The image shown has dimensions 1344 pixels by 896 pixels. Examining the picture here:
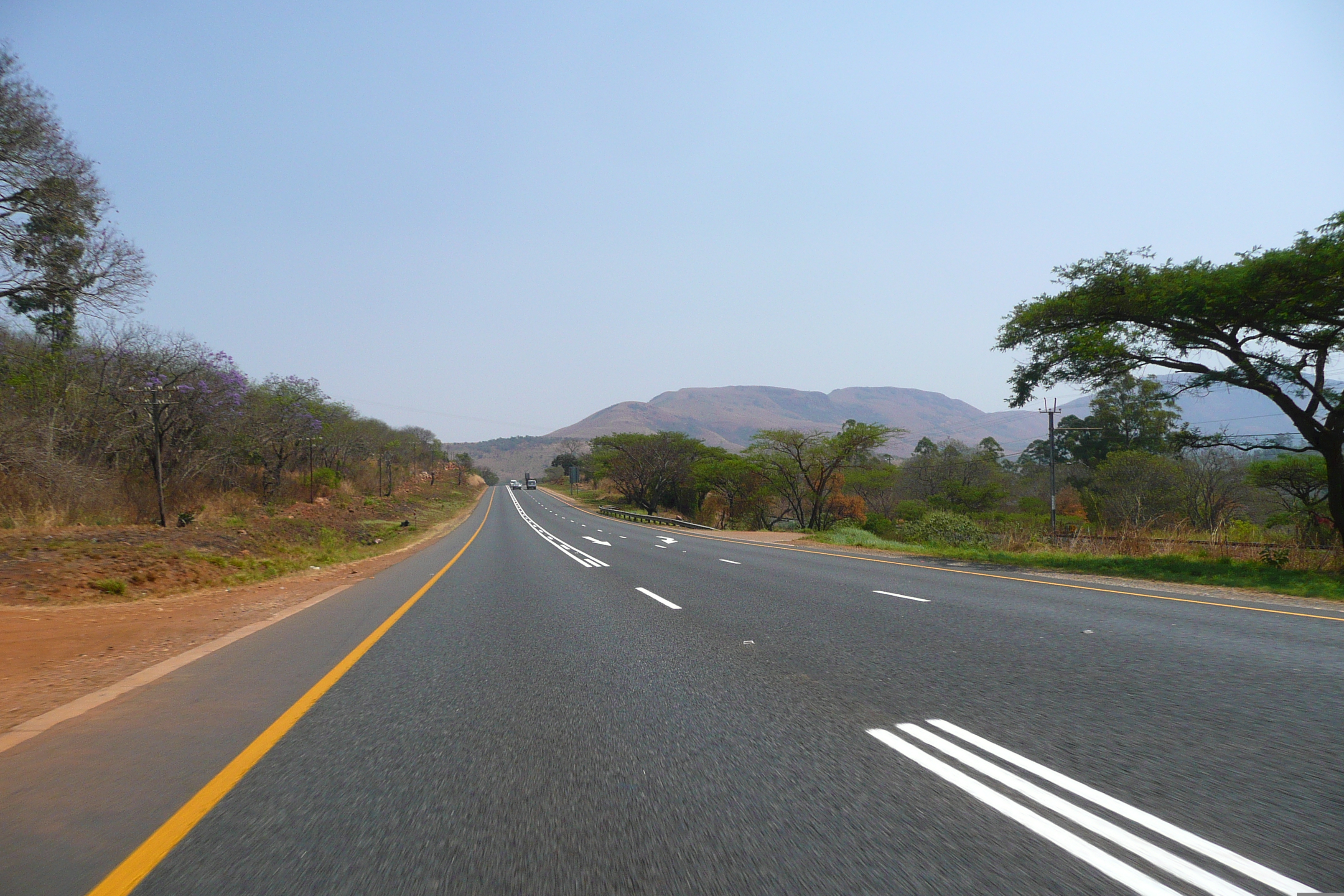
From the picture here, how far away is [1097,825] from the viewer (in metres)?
2.69

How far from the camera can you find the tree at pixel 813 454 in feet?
147

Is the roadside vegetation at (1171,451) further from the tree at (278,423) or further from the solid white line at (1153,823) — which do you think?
the tree at (278,423)

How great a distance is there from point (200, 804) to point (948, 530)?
27235mm

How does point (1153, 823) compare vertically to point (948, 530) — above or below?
below

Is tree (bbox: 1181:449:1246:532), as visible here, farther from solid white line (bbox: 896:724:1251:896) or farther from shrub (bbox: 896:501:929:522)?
solid white line (bbox: 896:724:1251:896)

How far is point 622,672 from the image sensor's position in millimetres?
5637

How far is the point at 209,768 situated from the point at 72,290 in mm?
18406

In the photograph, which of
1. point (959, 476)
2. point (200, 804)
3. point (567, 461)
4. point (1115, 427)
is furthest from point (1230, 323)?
point (567, 461)

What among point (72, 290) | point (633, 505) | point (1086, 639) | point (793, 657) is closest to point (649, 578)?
point (793, 657)

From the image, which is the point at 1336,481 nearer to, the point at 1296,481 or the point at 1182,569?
the point at 1182,569

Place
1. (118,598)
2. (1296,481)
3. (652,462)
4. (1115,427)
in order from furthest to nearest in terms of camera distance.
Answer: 1. (652,462)
2. (1115,427)
3. (1296,481)
4. (118,598)

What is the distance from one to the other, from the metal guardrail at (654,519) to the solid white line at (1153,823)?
108 feet

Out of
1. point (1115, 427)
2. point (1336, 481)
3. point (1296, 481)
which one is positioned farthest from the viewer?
point (1115, 427)

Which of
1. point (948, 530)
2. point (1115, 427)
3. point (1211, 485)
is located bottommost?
→ point (948, 530)
